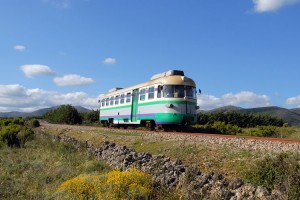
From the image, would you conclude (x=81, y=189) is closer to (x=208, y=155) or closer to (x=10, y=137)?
(x=208, y=155)

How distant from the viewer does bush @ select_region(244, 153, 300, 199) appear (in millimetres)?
5830

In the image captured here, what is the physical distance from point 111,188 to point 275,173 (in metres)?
3.04

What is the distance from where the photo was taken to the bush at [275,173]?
5.83m

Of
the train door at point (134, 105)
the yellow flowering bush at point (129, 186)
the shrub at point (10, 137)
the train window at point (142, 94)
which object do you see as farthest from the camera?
the train door at point (134, 105)

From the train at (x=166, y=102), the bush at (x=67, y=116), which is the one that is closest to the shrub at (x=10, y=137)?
the train at (x=166, y=102)

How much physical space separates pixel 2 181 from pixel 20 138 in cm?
924

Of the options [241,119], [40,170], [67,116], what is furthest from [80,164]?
[67,116]

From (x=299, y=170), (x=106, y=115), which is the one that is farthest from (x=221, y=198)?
(x=106, y=115)

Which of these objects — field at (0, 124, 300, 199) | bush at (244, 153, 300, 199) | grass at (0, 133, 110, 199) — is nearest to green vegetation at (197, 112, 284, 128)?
field at (0, 124, 300, 199)

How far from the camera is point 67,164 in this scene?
33.8 ft

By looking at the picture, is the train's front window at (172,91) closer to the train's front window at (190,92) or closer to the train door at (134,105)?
the train's front window at (190,92)

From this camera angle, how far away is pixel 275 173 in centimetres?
652

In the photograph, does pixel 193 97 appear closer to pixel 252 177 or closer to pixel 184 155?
pixel 184 155

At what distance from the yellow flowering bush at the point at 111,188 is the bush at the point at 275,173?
6.69 feet
